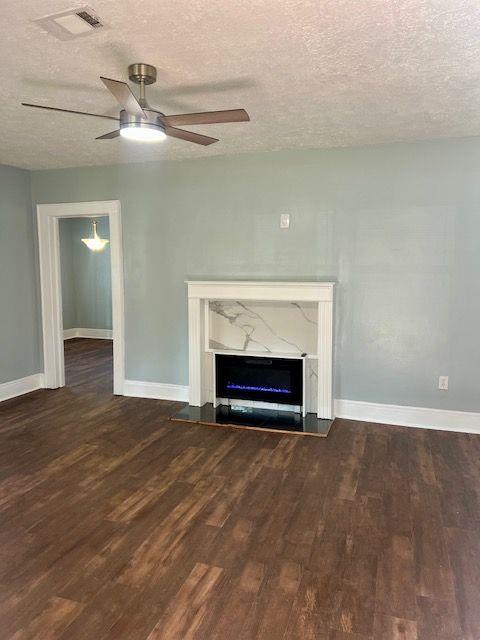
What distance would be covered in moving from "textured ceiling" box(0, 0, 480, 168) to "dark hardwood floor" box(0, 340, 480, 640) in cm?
245

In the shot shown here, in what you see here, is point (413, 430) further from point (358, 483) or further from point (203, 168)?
point (203, 168)

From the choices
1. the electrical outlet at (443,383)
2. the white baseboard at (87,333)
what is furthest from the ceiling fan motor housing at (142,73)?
the white baseboard at (87,333)

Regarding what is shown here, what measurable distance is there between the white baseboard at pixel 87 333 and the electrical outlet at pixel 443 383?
6.19 metres

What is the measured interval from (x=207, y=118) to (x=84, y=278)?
6.73m

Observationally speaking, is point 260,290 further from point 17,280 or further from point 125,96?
point 17,280

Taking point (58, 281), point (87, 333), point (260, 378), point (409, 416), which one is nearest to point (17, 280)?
point (58, 281)

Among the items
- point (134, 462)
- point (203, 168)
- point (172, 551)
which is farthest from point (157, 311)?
point (172, 551)

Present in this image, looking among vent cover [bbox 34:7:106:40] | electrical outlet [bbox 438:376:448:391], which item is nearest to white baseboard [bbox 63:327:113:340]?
electrical outlet [bbox 438:376:448:391]

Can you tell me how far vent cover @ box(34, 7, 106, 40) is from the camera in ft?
6.18

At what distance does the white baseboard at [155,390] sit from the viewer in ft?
15.7

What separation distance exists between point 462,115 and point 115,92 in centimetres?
238

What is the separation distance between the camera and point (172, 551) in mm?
2311

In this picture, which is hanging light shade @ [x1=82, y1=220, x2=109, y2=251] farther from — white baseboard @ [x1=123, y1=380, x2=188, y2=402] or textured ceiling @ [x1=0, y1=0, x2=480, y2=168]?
textured ceiling @ [x1=0, y1=0, x2=480, y2=168]

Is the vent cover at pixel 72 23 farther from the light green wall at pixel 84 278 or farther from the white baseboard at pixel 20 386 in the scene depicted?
the light green wall at pixel 84 278
